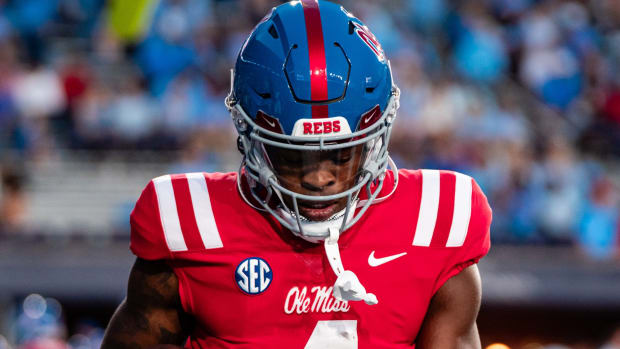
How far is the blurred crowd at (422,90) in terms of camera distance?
24.4 ft

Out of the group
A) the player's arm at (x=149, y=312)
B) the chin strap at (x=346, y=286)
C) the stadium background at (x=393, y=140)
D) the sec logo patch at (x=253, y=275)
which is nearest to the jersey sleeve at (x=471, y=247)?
the chin strap at (x=346, y=286)

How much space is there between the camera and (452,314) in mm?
2373

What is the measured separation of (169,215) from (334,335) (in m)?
0.47

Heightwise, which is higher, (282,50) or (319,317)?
(282,50)

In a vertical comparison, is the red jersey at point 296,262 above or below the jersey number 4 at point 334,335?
above

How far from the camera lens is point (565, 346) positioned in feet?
21.0

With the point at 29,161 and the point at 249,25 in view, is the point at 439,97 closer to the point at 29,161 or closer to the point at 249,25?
the point at 249,25

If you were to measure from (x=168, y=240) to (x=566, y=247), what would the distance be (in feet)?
16.2

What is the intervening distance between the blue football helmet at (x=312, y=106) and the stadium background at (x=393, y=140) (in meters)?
3.22

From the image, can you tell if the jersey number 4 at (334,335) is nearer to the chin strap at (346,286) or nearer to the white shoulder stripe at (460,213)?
the chin strap at (346,286)

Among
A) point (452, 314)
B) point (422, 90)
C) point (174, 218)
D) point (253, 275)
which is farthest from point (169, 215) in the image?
point (422, 90)

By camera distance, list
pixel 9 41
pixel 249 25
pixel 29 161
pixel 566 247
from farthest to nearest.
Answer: pixel 249 25 → pixel 9 41 → pixel 29 161 → pixel 566 247

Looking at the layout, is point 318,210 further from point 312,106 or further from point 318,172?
point 312,106

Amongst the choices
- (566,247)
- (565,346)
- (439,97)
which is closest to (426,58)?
(439,97)
